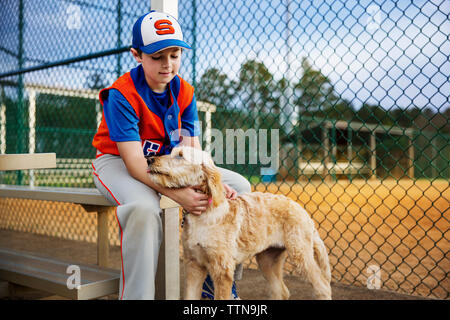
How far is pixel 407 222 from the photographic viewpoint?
6.73 metres

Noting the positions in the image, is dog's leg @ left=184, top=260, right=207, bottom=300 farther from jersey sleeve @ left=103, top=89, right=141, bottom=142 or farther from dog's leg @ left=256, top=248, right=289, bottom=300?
jersey sleeve @ left=103, top=89, right=141, bottom=142

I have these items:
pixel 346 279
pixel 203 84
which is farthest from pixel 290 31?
pixel 346 279

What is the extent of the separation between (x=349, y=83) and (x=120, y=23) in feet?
8.73

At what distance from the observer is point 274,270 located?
2.29 m

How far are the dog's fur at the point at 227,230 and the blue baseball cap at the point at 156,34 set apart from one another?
57 centimetres

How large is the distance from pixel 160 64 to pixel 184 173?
2.12 ft

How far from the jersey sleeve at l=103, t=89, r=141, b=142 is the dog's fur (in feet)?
0.75

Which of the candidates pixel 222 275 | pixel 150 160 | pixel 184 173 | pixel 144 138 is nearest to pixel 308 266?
pixel 222 275

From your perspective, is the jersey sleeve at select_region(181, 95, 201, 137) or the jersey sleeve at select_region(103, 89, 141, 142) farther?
the jersey sleeve at select_region(181, 95, 201, 137)

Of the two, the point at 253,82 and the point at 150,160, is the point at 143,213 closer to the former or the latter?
the point at 150,160

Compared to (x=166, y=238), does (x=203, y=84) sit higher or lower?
higher

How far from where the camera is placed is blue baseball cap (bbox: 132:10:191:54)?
6.23 ft

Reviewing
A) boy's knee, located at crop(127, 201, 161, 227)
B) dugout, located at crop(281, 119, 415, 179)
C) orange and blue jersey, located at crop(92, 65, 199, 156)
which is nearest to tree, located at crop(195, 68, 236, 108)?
dugout, located at crop(281, 119, 415, 179)
